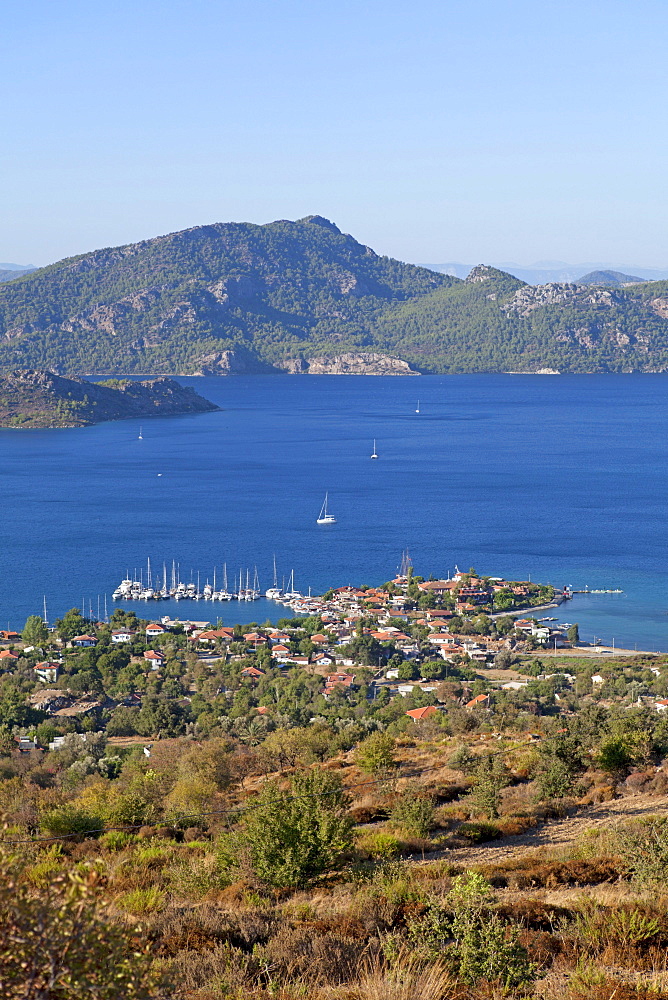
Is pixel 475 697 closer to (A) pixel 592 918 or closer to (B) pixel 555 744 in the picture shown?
(B) pixel 555 744

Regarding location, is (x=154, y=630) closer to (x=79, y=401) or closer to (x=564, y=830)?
(x=564, y=830)

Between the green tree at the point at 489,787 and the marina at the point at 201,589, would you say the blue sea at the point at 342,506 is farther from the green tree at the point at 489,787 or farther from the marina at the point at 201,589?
the green tree at the point at 489,787

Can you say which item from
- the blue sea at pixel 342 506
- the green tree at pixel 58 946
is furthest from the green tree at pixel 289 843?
the blue sea at pixel 342 506

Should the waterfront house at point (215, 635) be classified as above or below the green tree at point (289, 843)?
below

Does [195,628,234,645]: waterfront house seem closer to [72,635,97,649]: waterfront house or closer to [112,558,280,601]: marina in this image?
[72,635,97,649]: waterfront house

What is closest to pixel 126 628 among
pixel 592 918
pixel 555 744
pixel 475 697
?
pixel 475 697

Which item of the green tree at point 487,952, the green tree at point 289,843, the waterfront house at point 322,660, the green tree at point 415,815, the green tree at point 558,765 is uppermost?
the green tree at point 487,952

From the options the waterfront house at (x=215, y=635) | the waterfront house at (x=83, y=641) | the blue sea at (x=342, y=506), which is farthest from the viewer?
the blue sea at (x=342, y=506)
